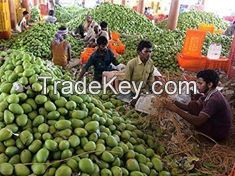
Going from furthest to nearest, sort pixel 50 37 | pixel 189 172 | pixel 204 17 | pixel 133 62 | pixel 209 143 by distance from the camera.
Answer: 1. pixel 204 17
2. pixel 50 37
3. pixel 133 62
4. pixel 209 143
5. pixel 189 172

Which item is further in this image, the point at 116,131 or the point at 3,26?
the point at 3,26

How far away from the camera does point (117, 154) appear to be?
2533mm

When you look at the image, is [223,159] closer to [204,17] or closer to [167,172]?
[167,172]

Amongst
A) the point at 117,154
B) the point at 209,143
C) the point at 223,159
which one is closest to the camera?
the point at 117,154

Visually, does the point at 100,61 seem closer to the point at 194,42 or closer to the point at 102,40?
the point at 102,40

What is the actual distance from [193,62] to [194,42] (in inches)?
16.2

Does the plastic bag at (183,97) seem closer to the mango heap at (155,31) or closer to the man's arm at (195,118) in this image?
the man's arm at (195,118)

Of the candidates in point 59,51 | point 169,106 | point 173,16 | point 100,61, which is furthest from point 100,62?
point 173,16

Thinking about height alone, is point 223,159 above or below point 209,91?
below

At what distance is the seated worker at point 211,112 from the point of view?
3.23 meters

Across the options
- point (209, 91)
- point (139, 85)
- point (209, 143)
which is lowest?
point (209, 143)

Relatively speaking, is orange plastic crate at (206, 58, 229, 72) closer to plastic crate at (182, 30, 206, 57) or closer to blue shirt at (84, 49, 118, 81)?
plastic crate at (182, 30, 206, 57)

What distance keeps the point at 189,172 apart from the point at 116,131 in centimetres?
78

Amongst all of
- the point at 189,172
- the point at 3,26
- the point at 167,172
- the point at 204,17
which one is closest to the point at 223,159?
the point at 189,172
